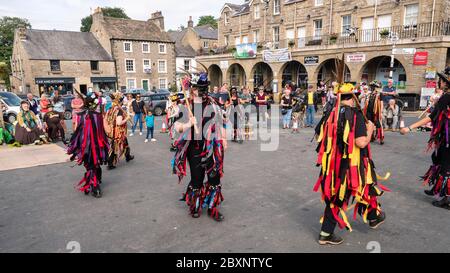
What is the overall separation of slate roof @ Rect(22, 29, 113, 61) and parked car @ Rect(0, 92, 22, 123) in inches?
766

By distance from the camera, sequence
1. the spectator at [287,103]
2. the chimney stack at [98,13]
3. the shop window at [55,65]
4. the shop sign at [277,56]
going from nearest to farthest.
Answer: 1. the spectator at [287,103]
2. the shop sign at [277,56]
3. the shop window at [55,65]
4. the chimney stack at [98,13]

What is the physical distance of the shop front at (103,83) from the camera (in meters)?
38.0

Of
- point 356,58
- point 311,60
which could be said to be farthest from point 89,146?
point 311,60

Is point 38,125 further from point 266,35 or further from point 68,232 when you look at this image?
point 266,35

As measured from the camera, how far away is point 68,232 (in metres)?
4.41

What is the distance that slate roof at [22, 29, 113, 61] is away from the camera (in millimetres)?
35281

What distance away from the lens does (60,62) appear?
35.8 m

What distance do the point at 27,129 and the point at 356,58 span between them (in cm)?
1993

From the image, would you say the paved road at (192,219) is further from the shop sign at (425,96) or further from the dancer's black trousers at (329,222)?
the shop sign at (425,96)

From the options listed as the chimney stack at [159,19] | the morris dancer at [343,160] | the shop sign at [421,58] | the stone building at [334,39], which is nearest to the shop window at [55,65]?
the chimney stack at [159,19]

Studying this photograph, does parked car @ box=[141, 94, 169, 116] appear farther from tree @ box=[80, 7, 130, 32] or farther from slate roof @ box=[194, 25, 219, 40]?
tree @ box=[80, 7, 130, 32]

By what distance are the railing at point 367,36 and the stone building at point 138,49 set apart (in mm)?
16064

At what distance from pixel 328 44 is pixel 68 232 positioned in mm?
24003

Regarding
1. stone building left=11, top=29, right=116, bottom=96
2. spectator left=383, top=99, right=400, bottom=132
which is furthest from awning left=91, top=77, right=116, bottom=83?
spectator left=383, top=99, right=400, bottom=132
